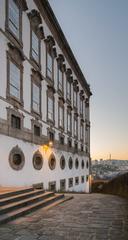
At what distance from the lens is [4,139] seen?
13438 mm

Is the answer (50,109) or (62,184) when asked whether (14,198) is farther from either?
(62,184)

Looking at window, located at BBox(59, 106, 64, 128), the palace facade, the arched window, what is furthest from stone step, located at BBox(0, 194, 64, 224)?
window, located at BBox(59, 106, 64, 128)

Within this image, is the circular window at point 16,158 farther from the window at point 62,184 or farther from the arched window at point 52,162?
the window at point 62,184

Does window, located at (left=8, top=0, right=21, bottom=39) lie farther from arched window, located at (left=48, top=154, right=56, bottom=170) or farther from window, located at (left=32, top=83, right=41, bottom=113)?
arched window, located at (left=48, top=154, right=56, bottom=170)

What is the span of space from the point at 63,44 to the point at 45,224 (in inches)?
799

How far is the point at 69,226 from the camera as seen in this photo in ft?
22.6

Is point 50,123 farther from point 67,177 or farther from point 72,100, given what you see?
point 72,100

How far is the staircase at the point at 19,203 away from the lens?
758 cm

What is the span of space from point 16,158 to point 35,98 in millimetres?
4778

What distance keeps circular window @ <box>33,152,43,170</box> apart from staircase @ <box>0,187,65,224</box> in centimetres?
576

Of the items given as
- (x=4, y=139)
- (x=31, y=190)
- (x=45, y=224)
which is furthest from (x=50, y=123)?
(x=45, y=224)

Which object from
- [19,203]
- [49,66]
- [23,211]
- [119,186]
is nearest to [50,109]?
[49,66]

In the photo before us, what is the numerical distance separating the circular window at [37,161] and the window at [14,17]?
738 centimetres

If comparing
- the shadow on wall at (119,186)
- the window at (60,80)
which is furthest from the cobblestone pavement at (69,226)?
the window at (60,80)
